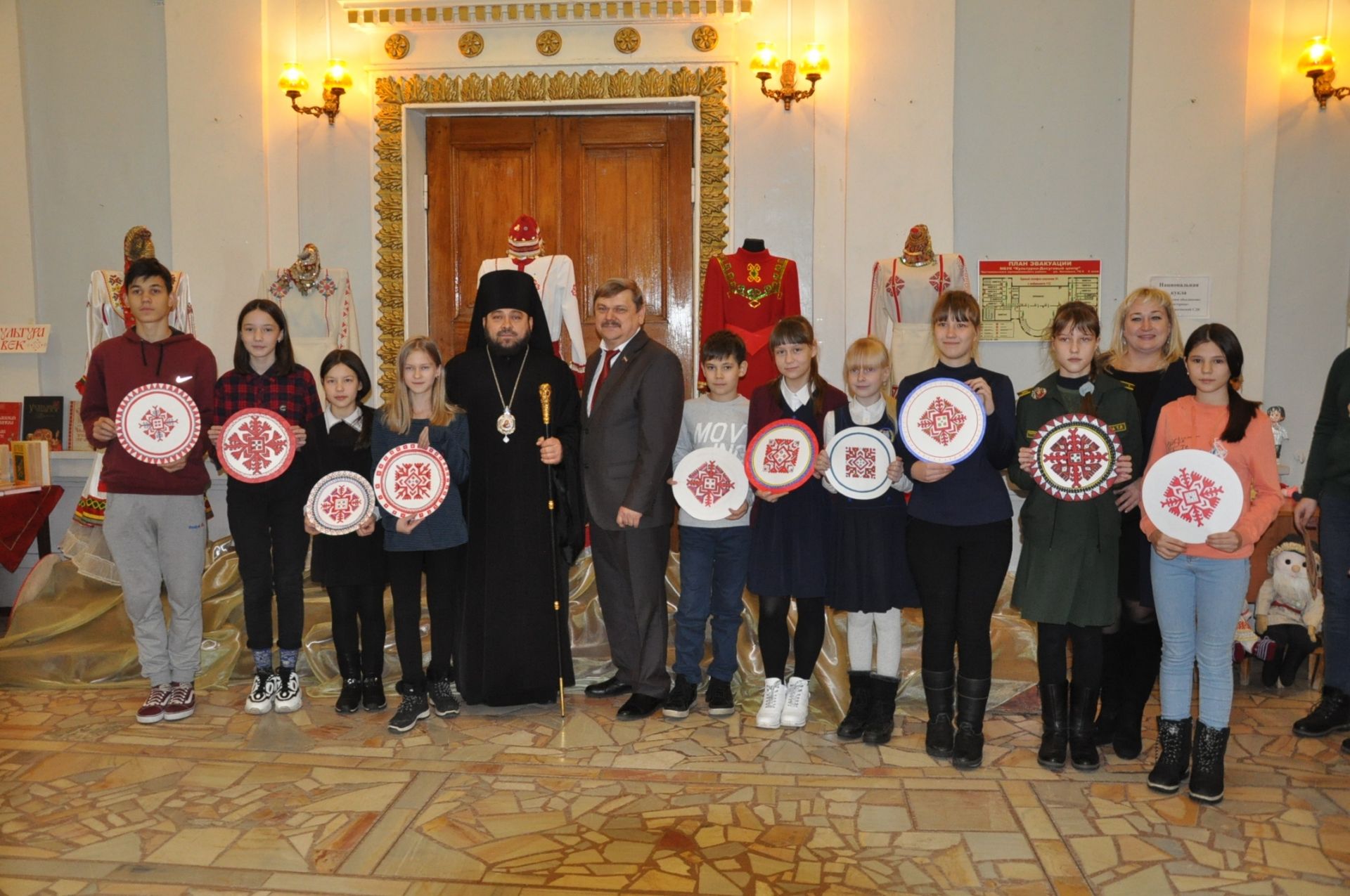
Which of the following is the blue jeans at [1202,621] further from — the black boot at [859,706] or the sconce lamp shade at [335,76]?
the sconce lamp shade at [335,76]

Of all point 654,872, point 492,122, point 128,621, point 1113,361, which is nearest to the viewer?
point 654,872

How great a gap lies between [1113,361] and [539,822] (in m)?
2.48

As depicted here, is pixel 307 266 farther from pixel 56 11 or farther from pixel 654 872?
pixel 654 872

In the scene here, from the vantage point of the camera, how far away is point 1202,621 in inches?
124

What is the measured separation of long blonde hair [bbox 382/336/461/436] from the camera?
3.77 meters

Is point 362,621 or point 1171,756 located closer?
point 1171,756

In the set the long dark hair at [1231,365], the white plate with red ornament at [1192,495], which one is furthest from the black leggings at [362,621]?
the long dark hair at [1231,365]

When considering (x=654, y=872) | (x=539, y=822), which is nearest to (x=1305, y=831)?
(x=654, y=872)

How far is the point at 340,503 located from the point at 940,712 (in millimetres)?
2336

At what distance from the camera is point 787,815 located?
9.84 feet

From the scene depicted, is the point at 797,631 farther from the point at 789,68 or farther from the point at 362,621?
the point at 789,68

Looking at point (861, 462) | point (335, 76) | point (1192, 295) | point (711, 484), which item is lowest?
point (711, 484)

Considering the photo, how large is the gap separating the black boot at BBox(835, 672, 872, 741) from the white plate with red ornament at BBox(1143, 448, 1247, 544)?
3.89 ft

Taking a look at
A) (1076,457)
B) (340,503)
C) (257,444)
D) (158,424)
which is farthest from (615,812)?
(158,424)
